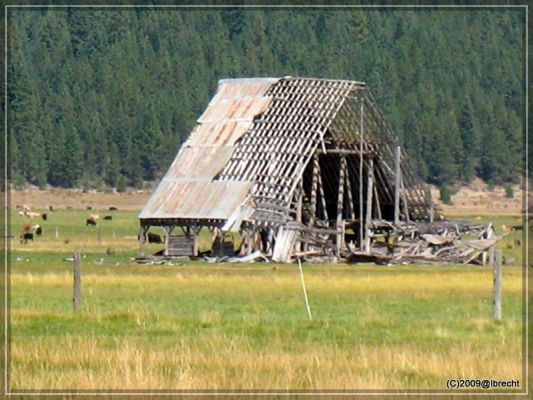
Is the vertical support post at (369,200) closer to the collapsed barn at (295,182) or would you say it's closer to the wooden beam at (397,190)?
the collapsed barn at (295,182)

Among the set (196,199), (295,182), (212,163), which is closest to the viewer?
(295,182)

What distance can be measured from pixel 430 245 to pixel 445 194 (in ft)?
154

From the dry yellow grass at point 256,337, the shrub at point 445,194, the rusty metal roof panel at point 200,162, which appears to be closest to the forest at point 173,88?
the shrub at point 445,194

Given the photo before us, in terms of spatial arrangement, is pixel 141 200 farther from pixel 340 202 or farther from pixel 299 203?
pixel 299 203

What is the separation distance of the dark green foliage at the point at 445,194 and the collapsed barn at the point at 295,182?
122 feet

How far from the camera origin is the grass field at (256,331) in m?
24.5

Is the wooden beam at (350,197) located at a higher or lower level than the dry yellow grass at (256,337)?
higher

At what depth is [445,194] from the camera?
11456 cm

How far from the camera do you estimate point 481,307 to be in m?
38.2

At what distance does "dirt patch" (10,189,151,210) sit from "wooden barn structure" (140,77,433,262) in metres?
57.3

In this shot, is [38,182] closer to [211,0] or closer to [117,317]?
[211,0]

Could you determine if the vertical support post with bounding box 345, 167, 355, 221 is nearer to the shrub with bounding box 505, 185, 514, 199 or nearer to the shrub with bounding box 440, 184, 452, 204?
the shrub with bounding box 440, 184, 452, 204

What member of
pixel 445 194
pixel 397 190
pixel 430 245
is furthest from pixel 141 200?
pixel 430 245

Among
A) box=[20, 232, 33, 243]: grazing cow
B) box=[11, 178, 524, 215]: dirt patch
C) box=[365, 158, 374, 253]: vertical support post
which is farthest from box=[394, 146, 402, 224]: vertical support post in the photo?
box=[11, 178, 524, 215]: dirt patch
